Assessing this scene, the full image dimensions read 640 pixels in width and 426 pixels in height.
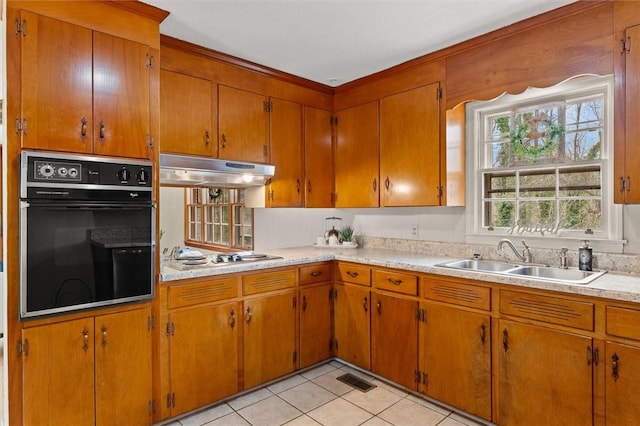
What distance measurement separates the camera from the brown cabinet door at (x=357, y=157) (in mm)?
3512

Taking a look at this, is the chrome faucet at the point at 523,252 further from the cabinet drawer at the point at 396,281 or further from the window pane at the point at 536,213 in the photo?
the cabinet drawer at the point at 396,281

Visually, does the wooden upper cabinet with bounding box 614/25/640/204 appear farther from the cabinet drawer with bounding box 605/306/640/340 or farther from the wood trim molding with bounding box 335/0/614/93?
the cabinet drawer with bounding box 605/306/640/340

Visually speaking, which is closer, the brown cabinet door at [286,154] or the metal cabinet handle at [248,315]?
the metal cabinet handle at [248,315]

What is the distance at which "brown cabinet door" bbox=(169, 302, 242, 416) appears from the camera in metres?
2.46

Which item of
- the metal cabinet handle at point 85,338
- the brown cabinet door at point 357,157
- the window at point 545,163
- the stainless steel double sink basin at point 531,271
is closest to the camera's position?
the metal cabinet handle at point 85,338

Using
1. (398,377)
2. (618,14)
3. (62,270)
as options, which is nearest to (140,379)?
(62,270)

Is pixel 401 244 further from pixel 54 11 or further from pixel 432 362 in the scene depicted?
pixel 54 11

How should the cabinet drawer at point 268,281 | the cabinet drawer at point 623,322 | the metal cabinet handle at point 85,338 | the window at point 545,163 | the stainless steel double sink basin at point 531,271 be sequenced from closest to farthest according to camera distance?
the cabinet drawer at point 623,322 → the metal cabinet handle at point 85,338 → the stainless steel double sink basin at point 531,271 → the window at point 545,163 → the cabinet drawer at point 268,281

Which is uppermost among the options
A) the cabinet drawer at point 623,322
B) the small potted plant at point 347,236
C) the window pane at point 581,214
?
the window pane at point 581,214

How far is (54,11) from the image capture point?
201 centimetres

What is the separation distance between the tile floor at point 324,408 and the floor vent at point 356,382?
0.15 ft

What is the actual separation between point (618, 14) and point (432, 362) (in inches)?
94.0

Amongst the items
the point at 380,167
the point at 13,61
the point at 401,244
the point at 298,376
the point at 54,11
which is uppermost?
the point at 54,11

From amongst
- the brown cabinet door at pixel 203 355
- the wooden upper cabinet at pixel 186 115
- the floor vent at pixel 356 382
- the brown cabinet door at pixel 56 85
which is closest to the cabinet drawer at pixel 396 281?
the floor vent at pixel 356 382
